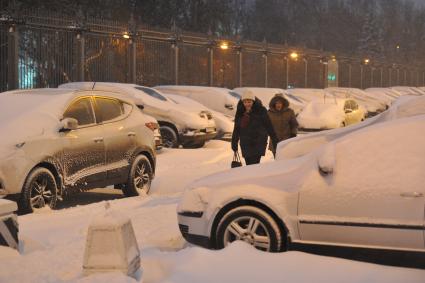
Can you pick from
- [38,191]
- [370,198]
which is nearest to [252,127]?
[38,191]

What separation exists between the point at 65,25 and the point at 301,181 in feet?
61.2

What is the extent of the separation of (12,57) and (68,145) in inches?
498

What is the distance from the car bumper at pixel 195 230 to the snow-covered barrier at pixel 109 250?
45.8 inches

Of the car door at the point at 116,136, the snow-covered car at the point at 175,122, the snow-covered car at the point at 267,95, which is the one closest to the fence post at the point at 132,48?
the snow-covered car at the point at 267,95

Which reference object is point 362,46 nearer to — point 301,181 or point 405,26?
point 405,26

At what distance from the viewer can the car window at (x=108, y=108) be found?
10.3 metres

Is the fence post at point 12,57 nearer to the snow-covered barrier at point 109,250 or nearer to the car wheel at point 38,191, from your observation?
the car wheel at point 38,191

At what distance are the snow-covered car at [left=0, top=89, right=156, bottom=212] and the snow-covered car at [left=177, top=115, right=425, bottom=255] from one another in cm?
293

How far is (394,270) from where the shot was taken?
18.0 feet

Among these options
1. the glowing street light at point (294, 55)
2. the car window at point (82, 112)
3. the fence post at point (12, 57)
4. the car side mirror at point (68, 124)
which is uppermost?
the glowing street light at point (294, 55)

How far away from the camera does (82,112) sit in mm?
9945

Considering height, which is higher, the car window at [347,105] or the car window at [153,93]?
the car window at [153,93]

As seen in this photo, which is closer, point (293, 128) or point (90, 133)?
point (90, 133)

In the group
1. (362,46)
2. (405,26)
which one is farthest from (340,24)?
(405,26)
